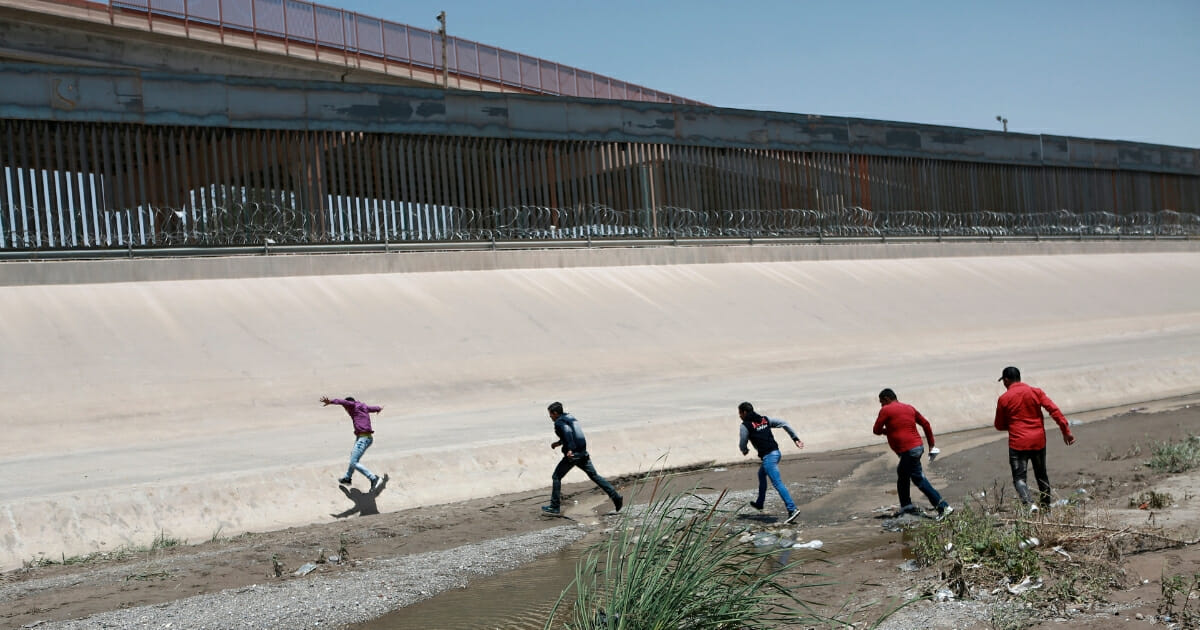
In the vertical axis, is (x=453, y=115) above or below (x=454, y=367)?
above

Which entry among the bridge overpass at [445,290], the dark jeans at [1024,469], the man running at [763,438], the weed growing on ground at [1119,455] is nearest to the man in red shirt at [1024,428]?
the dark jeans at [1024,469]

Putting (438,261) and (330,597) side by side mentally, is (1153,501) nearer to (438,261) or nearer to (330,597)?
(330,597)

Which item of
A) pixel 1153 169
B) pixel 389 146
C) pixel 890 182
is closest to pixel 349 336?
pixel 389 146

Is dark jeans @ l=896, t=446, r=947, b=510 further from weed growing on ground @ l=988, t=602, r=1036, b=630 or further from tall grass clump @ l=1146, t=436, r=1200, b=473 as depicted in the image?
weed growing on ground @ l=988, t=602, r=1036, b=630

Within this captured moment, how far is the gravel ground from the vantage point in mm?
7922

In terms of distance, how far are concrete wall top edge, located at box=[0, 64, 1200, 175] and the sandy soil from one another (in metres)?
13.4

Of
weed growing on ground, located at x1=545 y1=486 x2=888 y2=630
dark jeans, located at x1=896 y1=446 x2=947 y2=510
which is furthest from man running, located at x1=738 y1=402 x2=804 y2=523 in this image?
weed growing on ground, located at x1=545 y1=486 x2=888 y2=630

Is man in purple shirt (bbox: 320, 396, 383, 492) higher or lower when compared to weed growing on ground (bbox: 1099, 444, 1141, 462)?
higher

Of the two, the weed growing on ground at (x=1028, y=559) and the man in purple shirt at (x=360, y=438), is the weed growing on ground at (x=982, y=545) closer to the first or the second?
the weed growing on ground at (x=1028, y=559)

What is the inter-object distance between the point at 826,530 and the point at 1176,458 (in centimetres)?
423

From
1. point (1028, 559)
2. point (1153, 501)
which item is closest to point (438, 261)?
point (1153, 501)

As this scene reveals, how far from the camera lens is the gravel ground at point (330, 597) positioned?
7922mm

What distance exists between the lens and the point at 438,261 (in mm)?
23469

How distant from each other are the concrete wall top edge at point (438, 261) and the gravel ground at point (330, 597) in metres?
11.7
